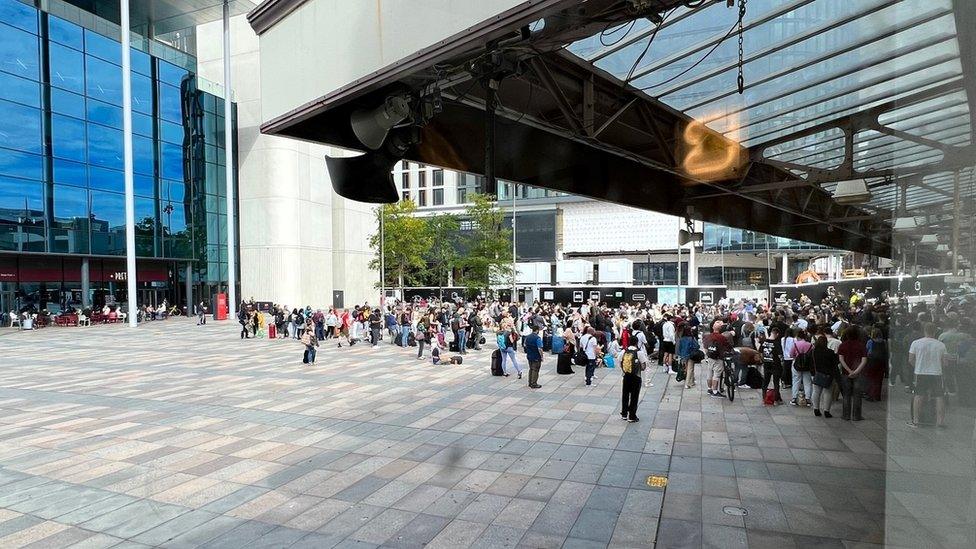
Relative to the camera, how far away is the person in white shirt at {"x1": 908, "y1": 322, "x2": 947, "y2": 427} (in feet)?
10.5

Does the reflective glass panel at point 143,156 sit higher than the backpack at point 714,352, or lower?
higher

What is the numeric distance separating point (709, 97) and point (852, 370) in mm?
6199

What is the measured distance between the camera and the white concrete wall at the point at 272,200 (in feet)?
131

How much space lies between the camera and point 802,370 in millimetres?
11273

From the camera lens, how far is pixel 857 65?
6.29 meters

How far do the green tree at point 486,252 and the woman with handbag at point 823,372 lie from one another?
126 feet

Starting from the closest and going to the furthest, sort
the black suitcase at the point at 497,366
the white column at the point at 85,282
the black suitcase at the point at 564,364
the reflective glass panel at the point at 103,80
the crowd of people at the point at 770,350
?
the crowd of people at the point at 770,350, the black suitcase at the point at 497,366, the black suitcase at the point at 564,364, the reflective glass panel at the point at 103,80, the white column at the point at 85,282

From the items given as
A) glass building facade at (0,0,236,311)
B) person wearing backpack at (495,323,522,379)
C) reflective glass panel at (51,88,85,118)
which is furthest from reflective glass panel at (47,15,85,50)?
person wearing backpack at (495,323,522,379)

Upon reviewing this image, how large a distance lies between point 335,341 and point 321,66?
20.2 metres

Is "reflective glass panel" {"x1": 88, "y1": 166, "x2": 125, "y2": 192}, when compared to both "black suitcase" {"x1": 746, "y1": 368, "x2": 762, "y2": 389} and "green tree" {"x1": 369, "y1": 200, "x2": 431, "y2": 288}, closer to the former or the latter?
"green tree" {"x1": 369, "y1": 200, "x2": 431, "y2": 288}

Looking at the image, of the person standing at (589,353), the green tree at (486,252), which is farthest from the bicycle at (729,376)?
the green tree at (486,252)

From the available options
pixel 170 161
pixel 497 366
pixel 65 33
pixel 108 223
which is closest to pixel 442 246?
pixel 170 161

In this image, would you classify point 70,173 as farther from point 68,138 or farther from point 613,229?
point 613,229

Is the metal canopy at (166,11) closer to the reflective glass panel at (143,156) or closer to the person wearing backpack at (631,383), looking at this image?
the reflective glass panel at (143,156)
